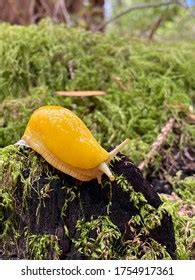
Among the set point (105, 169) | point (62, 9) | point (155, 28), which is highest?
point (62, 9)

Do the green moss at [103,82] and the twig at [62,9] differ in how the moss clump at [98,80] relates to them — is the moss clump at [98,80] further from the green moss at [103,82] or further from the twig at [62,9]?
the twig at [62,9]

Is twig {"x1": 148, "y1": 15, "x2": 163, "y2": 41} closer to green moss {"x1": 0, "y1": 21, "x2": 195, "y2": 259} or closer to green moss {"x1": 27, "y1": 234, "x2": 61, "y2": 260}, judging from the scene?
green moss {"x1": 0, "y1": 21, "x2": 195, "y2": 259}

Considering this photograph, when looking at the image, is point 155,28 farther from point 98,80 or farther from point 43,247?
point 43,247

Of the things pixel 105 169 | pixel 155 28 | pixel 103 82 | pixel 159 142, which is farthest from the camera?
pixel 155 28

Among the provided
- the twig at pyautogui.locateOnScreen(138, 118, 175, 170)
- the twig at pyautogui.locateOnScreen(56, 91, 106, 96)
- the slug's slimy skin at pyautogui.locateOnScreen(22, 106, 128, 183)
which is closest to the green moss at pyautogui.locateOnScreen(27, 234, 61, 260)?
the slug's slimy skin at pyautogui.locateOnScreen(22, 106, 128, 183)


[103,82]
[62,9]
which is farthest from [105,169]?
[62,9]

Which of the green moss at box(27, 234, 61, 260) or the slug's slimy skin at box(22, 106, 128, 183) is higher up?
the slug's slimy skin at box(22, 106, 128, 183)

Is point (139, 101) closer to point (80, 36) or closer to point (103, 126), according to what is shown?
point (103, 126)
